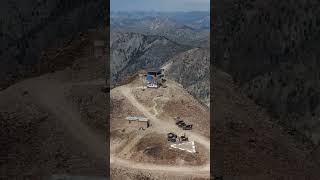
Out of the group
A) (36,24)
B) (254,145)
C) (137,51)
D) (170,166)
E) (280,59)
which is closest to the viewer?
(170,166)

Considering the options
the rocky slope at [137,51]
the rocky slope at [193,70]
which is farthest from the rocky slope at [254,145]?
the rocky slope at [137,51]

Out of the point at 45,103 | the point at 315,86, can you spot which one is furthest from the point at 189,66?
the point at 45,103

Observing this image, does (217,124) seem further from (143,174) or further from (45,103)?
(45,103)

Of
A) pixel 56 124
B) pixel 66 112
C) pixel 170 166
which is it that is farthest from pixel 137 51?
pixel 170 166

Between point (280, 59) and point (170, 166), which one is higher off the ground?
point (280, 59)

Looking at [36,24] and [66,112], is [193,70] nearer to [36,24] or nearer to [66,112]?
[36,24]

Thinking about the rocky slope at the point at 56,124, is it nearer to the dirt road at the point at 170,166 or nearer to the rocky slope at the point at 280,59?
the dirt road at the point at 170,166

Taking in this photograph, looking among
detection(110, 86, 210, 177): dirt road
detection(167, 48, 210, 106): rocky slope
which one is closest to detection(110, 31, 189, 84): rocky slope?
detection(167, 48, 210, 106): rocky slope
